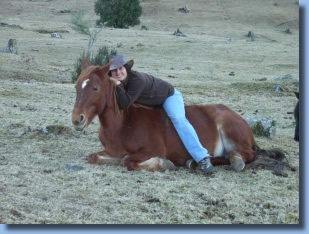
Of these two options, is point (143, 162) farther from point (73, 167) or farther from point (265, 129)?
point (265, 129)

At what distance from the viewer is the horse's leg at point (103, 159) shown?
761 centimetres

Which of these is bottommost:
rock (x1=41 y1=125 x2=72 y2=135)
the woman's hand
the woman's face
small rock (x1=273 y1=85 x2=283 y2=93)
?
small rock (x1=273 y1=85 x2=283 y2=93)

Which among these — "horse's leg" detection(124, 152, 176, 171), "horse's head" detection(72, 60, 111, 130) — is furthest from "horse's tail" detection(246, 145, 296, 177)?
"horse's head" detection(72, 60, 111, 130)

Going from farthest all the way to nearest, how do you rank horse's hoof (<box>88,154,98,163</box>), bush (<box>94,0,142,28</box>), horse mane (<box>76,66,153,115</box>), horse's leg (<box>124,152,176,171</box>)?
bush (<box>94,0,142,28</box>) → horse's hoof (<box>88,154,98,163</box>) → horse's leg (<box>124,152,176,171</box>) → horse mane (<box>76,66,153,115</box>)

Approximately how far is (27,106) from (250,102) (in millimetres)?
5803

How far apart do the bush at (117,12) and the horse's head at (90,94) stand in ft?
160

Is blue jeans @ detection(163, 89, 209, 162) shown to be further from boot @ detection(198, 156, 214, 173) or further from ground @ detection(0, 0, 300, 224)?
ground @ detection(0, 0, 300, 224)

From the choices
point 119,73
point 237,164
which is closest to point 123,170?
point 119,73

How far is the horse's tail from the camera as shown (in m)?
7.64

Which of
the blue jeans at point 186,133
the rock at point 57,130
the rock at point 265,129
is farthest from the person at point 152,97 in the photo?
the rock at point 265,129

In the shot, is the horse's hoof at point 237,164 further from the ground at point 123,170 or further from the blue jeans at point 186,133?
the blue jeans at point 186,133

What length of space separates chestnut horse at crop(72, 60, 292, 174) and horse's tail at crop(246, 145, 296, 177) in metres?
0.01

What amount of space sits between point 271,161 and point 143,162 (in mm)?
1790

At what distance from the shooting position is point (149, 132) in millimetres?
7520
